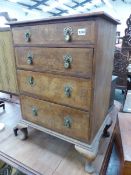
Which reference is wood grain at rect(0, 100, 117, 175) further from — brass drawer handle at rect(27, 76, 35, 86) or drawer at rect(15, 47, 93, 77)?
drawer at rect(15, 47, 93, 77)

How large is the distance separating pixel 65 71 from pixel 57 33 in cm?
20

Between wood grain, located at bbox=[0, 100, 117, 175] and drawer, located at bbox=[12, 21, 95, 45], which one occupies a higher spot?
drawer, located at bbox=[12, 21, 95, 45]

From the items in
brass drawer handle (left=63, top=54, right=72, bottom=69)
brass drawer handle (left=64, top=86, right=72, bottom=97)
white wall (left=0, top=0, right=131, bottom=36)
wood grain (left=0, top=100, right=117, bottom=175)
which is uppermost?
white wall (left=0, top=0, right=131, bottom=36)

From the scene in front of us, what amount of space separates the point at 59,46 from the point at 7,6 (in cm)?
495

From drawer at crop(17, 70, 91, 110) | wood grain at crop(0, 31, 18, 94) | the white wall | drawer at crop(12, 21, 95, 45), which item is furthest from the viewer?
the white wall

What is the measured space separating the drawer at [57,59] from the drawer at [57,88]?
0.14 ft

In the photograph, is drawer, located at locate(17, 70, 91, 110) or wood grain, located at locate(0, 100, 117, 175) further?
wood grain, located at locate(0, 100, 117, 175)

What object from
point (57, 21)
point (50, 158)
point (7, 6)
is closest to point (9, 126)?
point (50, 158)

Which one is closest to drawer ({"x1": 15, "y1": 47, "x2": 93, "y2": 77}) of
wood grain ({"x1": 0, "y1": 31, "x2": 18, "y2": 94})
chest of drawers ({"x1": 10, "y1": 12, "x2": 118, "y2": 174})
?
chest of drawers ({"x1": 10, "y1": 12, "x2": 118, "y2": 174})

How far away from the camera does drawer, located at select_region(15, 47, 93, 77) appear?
2.49 feet

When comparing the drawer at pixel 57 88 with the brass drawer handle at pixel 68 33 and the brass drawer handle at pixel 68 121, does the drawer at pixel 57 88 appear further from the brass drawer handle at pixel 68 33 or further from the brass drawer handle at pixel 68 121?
the brass drawer handle at pixel 68 33

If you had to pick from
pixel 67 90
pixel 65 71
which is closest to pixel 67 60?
pixel 65 71

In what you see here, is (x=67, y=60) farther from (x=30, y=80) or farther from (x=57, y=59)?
(x=30, y=80)

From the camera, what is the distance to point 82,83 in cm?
80
